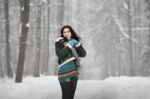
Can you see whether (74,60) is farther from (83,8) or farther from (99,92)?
(83,8)

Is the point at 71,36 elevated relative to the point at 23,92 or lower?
elevated

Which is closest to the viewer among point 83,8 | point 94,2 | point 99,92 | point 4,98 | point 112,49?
point 4,98

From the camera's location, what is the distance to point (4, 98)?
9555 millimetres

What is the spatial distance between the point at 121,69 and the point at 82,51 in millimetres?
39579

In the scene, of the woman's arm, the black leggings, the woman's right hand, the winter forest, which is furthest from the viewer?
the winter forest

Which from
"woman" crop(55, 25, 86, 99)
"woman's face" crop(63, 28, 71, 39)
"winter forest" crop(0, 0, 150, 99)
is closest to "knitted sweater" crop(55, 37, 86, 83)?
"woman" crop(55, 25, 86, 99)

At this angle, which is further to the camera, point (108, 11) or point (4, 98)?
point (108, 11)

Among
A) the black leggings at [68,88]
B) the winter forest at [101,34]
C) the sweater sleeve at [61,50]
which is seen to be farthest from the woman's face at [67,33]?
the winter forest at [101,34]

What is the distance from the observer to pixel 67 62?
22.2ft

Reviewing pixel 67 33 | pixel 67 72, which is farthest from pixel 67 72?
pixel 67 33

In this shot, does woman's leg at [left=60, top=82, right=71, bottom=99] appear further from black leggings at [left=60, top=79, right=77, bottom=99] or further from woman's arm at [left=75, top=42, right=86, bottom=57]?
woman's arm at [left=75, top=42, right=86, bottom=57]

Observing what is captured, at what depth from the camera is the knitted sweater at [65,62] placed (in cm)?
668

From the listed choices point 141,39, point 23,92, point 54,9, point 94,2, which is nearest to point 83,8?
point 94,2

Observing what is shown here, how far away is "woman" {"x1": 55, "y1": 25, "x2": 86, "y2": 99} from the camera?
668 cm
